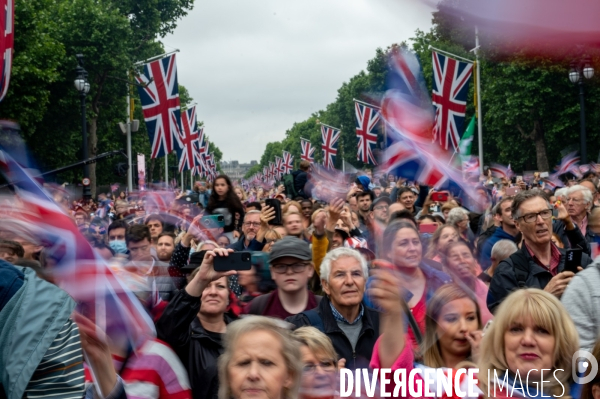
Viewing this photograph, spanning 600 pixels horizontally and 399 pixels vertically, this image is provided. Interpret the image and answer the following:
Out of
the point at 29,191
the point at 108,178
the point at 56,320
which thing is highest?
the point at 108,178

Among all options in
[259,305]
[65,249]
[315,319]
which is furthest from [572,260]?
[65,249]

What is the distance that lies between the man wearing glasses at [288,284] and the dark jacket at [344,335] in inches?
19.3

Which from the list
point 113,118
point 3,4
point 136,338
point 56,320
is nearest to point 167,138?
point 3,4

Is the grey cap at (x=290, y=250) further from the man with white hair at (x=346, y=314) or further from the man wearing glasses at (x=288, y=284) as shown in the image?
the man with white hair at (x=346, y=314)

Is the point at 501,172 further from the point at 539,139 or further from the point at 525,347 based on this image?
the point at 539,139

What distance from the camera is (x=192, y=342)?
3982 mm

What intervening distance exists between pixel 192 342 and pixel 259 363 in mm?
1167

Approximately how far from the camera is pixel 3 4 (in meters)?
7.45

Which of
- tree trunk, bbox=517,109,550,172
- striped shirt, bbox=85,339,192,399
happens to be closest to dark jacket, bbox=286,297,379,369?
striped shirt, bbox=85,339,192,399

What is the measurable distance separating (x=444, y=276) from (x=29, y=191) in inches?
94.0

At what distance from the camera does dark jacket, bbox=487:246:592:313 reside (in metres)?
4.51

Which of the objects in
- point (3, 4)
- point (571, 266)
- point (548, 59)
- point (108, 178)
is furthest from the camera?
point (108, 178)

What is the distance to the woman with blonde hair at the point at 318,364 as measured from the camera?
338 cm

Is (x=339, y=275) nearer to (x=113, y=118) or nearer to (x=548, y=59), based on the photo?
(x=548, y=59)
